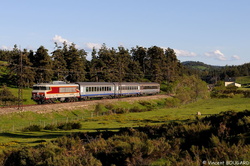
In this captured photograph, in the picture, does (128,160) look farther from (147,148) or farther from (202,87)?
(202,87)

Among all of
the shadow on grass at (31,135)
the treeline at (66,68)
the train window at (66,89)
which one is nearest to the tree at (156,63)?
the treeline at (66,68)

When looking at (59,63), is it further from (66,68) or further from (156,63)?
(156,63)

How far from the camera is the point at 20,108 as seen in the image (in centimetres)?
4619

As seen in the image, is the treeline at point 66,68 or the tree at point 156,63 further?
the tree at point 156,63

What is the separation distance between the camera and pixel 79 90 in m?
59.1

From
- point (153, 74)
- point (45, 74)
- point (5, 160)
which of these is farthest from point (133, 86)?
point (5, 160)

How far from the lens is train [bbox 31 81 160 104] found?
51.5 metres

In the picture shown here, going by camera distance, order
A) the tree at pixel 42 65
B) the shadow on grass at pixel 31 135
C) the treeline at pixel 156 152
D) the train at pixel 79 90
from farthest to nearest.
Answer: the tree at pixel 42 65 → the train at pixel 79 90 → the shadow on grass at pixel 31 135 → the treeline at pixel 156 152

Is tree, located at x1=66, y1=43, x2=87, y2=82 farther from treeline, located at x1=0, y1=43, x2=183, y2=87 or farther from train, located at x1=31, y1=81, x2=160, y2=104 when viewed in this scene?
train, located at x1=31, y1=81, x2=160, y2=104

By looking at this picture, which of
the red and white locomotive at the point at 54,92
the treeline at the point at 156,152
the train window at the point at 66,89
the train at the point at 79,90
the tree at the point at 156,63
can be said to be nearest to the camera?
the treeline at the point at 156,152

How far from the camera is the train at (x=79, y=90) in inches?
2029

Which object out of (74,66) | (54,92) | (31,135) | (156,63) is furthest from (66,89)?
(156,63)

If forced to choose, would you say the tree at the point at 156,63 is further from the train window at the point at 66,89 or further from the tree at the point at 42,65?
the train window at the point at 66,89

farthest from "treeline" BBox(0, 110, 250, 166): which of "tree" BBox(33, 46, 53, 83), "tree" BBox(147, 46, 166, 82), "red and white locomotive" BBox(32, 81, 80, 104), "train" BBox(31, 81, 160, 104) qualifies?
"tree" BBox(147, 46, 166, 82)
